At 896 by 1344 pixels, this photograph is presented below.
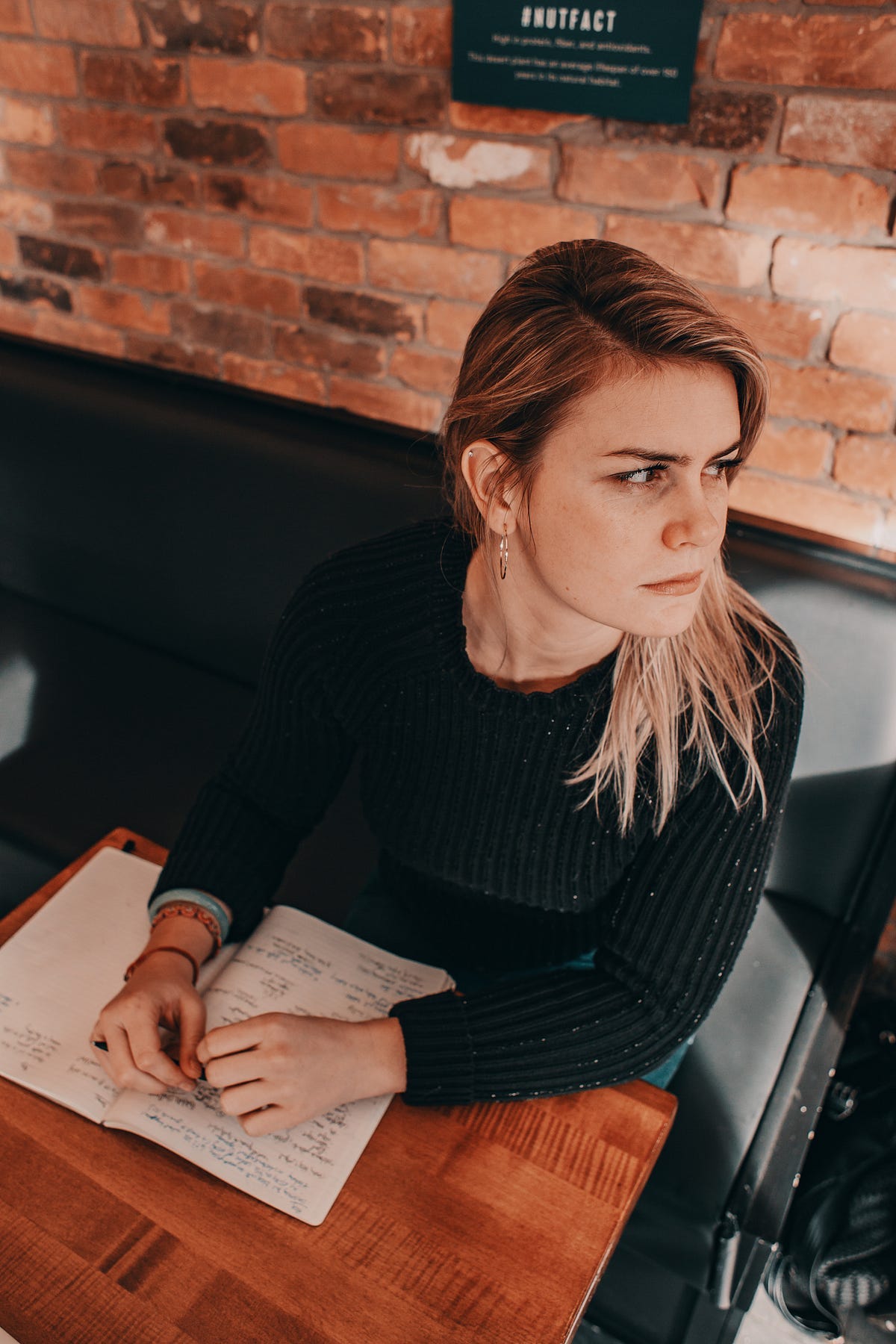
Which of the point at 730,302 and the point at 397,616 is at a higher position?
the point at 730,302

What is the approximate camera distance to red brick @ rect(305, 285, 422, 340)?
166 cm

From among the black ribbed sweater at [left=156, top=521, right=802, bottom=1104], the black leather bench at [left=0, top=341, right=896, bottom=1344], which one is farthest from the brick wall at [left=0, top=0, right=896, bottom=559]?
the black ribbed sweater at [left=156, top=521, right=802, bottom=1104]

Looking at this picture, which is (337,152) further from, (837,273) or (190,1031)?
(190,1031)

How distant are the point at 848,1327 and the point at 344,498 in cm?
149

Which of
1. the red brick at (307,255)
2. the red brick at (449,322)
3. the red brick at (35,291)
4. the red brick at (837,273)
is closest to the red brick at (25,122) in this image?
the red brick at (35,291)

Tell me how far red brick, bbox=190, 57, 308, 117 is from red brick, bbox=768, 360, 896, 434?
916 mm

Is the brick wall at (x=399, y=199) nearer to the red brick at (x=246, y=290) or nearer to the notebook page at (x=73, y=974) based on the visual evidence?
the red brick at (x=246, y=290)

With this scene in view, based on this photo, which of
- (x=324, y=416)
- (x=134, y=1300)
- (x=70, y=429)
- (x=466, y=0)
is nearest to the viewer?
(x=134, y=1300)

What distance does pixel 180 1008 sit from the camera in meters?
0.85

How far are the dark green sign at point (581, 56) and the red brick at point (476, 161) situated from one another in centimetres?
6

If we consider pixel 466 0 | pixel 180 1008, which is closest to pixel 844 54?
pixel 466 0

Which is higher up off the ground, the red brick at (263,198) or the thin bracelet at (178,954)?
the red brick at (263,198)

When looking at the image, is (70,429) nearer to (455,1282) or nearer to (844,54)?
(844,54)

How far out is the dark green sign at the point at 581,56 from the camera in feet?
4.08
